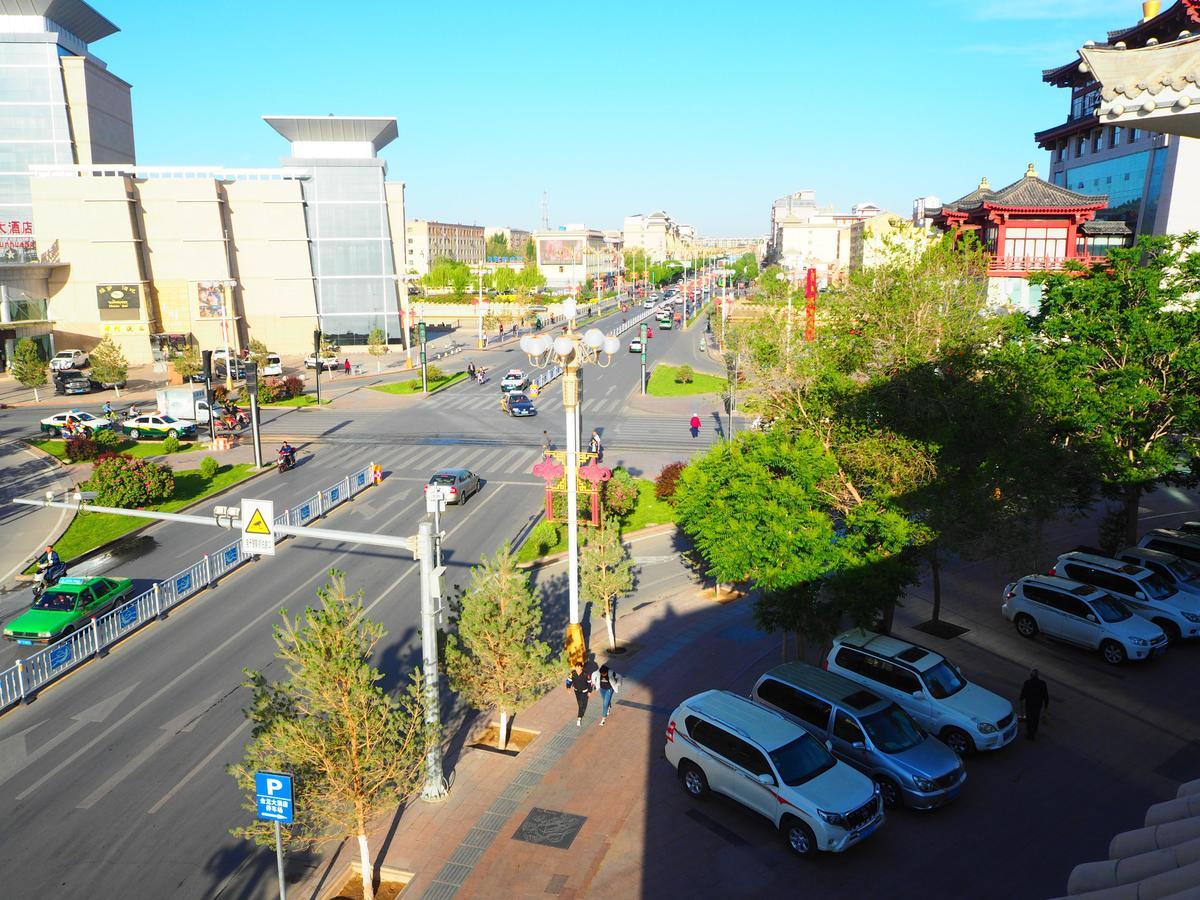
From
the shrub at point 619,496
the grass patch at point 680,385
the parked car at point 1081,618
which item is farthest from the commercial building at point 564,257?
the parked car at point 1081,618

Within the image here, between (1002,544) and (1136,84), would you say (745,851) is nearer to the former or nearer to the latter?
(1002,544)

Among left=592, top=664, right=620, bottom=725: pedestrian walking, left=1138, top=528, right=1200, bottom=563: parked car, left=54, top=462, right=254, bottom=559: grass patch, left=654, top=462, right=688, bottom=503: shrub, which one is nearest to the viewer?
left=592, top=664, right=620, bottom=725: pedestrian walking

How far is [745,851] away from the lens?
512 inches

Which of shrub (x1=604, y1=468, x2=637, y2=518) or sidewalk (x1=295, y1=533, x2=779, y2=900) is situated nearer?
sidewalk (x1=295, y1=533, x2=779, y2=900)

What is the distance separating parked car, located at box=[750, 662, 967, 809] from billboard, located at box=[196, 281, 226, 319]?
7041cm

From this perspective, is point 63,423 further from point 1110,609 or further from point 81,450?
point 1110,609

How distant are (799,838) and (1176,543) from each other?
17.9m

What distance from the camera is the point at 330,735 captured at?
38.3ft

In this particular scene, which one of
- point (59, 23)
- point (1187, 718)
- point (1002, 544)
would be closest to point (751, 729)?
point (1002, 544)

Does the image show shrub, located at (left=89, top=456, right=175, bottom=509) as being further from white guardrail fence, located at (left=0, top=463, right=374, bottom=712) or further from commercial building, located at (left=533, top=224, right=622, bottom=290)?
commercial building, located at (left=533, top=224, right=622, bottom=290)

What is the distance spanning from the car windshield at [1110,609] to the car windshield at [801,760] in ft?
32.8

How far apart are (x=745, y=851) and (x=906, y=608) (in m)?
11.9

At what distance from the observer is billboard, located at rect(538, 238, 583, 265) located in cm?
17988

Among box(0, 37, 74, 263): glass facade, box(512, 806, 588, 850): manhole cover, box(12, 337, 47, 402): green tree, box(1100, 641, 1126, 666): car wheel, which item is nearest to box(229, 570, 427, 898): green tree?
box(512, 806, 588, 850): manhole cover
